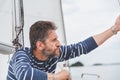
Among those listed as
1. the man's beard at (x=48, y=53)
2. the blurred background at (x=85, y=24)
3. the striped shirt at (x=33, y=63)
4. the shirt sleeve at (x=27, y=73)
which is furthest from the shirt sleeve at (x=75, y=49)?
the blurred background at (x=85, y=24)

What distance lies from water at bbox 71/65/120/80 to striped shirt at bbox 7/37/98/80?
2.00 feet

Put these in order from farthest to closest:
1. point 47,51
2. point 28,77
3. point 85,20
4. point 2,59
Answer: point 85,20, point 2,59, point 47,51, point 28,77

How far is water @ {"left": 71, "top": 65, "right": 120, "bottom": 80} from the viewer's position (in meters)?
1.58

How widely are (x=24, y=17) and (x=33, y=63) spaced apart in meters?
0.71

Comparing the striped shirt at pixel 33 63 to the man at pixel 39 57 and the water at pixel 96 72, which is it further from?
the water at pixel 96 72

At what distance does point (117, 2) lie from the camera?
5.42 ft

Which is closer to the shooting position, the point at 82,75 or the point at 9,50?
the point at 9,50

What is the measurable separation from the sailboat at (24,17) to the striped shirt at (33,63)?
0.85ft

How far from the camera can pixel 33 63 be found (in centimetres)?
86

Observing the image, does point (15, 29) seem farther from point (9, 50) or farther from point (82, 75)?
point (82, 75)

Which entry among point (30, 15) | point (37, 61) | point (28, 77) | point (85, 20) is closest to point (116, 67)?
point (85, 20)

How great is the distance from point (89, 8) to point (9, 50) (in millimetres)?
708

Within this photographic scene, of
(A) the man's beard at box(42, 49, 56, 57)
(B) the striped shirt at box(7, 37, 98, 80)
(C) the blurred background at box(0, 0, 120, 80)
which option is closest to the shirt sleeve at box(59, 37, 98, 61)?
(B) the striped shirt at box(7, 37, 98, 80)

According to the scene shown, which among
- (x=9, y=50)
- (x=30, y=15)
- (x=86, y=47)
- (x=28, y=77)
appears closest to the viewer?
(x=28, y=77)
